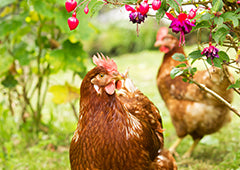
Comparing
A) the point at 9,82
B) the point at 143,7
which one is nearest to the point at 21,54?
the point at 9,82

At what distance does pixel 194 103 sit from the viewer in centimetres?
305

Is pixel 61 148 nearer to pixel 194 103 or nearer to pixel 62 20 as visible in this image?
pixel 62 20

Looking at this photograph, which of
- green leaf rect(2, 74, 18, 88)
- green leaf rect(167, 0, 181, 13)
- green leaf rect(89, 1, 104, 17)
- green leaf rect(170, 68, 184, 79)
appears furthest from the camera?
green leaf rect(2, 74, 18, 88)

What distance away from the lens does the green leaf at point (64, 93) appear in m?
3.30

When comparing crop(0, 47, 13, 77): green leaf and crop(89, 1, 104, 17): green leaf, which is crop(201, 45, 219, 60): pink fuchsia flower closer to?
crop(89, 1, 104, 17): green leaf

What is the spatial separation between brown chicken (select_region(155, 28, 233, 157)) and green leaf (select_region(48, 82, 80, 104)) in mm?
964

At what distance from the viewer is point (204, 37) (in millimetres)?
8109

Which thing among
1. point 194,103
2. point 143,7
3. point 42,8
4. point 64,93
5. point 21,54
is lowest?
point 194,103

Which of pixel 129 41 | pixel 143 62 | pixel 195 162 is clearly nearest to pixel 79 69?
pixel 195 162

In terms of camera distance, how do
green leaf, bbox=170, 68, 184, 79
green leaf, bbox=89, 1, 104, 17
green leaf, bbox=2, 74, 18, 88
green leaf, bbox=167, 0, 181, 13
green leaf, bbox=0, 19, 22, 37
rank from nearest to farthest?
green leaf, bbox=167, 0, 181, 13 → green leaf, bbox=89, 1, 104, 17 → green leaf, bbox=170, 68, 184, 79 → green leaf, bbox=0, 19, 22, 37 → green leaf, bbox=2, 74, 18, 88

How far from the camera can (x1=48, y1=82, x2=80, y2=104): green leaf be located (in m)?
3.30

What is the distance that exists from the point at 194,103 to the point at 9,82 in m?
1.98

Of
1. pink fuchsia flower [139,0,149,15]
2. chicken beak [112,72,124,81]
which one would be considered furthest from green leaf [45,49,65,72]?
pink fuchsia flower [139,0,149,15]

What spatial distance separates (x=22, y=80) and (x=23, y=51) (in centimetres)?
39
